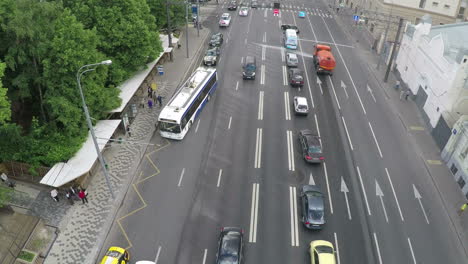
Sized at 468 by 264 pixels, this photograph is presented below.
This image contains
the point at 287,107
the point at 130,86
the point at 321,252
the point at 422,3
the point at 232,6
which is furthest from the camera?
the point at 232,6

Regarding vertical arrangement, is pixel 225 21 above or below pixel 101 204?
above

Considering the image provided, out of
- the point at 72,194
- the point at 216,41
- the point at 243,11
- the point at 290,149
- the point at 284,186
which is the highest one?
the point at 243,11

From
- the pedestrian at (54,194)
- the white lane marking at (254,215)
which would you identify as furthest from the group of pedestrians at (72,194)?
the white lane marking at (254,215)

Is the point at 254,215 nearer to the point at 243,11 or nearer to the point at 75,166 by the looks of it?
the point at 75,166

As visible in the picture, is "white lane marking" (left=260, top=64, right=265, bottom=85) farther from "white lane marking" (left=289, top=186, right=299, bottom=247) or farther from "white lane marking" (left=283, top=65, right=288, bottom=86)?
"white lane marking" (left=289, top=186, right=299, bottom=247)

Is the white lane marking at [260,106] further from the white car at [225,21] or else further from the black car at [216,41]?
the white car at [225,21]

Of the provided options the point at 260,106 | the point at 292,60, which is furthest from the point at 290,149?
the point at 292,60

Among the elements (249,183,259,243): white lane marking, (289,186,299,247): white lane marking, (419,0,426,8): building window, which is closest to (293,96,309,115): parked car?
(289,186,299,247): white lane marking
